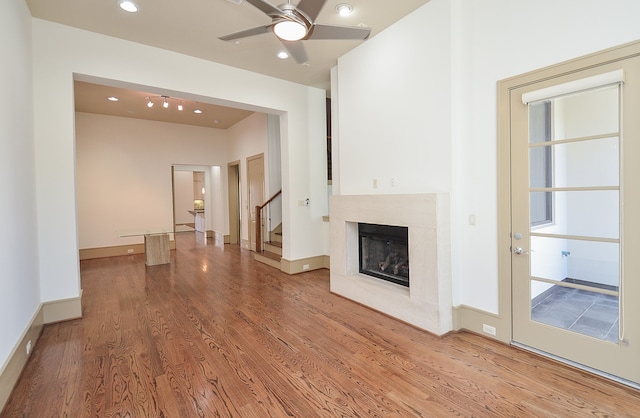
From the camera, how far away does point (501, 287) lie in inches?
109

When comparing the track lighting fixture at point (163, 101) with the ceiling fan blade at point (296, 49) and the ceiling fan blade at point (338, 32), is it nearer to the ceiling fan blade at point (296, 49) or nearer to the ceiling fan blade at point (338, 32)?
the ceiling fan blade at point (296, 49)

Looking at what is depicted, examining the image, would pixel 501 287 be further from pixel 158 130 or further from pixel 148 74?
pixel 158 130

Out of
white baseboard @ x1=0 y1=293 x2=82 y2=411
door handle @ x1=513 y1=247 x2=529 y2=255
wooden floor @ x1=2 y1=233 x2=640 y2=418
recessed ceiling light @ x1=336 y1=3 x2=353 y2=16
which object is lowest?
wooden floor @ x1=2 y1=233 x2=640 y2=418

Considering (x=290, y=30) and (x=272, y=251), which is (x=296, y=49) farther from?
(x=272, y=251)

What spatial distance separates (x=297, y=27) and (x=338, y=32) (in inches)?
16.9

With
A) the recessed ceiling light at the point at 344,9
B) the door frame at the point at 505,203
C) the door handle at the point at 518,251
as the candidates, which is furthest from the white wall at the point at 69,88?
the door handle at the point at 518,251

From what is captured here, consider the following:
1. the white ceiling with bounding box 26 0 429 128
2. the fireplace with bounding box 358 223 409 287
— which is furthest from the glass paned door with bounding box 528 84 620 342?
the white ceiling with bounding box 26 0 429 128

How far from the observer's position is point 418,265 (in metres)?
3.11

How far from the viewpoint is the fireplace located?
12.0 ft

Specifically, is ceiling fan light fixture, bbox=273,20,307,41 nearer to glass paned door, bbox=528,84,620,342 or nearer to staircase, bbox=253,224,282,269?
glass paned door, bbox=528,84,620,342

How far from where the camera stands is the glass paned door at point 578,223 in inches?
83.0

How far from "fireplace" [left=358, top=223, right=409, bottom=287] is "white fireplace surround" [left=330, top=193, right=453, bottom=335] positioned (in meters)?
0.19

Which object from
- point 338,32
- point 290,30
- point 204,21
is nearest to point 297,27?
point 290,30

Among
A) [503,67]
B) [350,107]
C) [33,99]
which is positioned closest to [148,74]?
[33,99]
